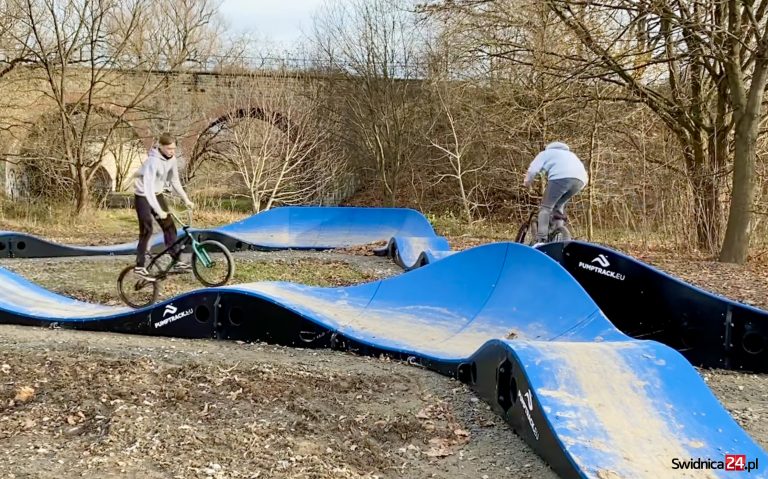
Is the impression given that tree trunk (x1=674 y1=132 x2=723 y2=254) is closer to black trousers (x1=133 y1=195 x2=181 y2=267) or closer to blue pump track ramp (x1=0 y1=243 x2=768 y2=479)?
blue pump track ramp (x1=0 y1=243 x2=768 y2=479)

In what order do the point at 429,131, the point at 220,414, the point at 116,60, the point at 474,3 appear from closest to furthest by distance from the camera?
1. the point at 220,414
2. the point at 474,3
3. the point at 116,60
4. the point at 429,131

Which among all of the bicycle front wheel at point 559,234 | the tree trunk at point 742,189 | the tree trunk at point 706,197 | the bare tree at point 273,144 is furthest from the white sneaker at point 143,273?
the bare tree at point 273,144

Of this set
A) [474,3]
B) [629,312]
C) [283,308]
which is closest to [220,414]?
[283,308]

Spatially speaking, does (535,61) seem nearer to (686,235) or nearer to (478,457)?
(686,235)

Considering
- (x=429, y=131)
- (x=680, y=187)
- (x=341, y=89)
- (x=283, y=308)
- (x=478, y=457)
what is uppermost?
(x=341, y=89)

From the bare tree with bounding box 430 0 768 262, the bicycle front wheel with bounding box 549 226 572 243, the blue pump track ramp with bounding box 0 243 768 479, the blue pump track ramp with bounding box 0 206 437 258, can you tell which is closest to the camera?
the blue pump track ramp with bounding box 0 243 768 479

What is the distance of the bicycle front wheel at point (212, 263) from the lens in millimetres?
7535

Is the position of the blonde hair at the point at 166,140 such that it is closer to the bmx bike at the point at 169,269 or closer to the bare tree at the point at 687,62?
the bmx bike at the point at 169,269

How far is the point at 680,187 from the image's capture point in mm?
12094

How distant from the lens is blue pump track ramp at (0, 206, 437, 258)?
13422 millimetres

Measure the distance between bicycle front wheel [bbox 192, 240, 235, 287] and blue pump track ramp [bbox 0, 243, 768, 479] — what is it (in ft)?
4.31

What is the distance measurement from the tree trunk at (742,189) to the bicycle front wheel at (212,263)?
7.42 m

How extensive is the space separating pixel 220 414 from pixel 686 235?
416 inches

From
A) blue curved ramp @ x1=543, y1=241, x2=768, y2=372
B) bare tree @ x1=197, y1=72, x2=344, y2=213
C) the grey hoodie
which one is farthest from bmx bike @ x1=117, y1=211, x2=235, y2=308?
bare tree @ x1=197, y1=72, x2=344, y2=213
